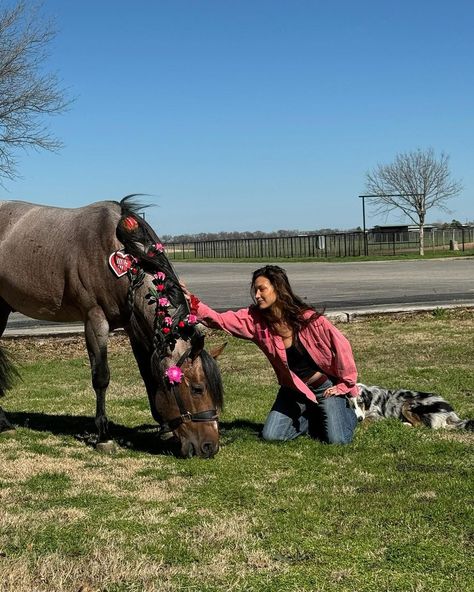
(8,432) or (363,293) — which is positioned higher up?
(363,293)

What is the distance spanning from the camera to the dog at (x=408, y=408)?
7332mm

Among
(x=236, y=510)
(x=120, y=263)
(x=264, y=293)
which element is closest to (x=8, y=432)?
(x=120, y=263)

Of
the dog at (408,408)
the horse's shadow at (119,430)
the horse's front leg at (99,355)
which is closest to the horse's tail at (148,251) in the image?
the horse's front leg at (99,355)

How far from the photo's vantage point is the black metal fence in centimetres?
6062

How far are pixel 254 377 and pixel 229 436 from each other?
3.60 m

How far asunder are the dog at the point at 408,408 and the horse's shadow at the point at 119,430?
1106 mm

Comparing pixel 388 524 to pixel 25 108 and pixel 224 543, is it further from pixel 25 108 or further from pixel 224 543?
pixel 25 108

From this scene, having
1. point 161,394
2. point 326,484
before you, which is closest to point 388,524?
point 326,484

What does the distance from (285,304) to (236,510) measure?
2.29 metres

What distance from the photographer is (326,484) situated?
5.54 meters

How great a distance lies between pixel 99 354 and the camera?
22.6 ft

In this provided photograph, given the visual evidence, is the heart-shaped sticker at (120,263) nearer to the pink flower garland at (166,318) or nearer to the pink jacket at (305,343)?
the pink flower garland at (166,318)

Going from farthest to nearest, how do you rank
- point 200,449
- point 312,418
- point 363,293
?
point 363,293, point 312,418, point 200,449

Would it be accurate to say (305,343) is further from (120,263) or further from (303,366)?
(120,263)
